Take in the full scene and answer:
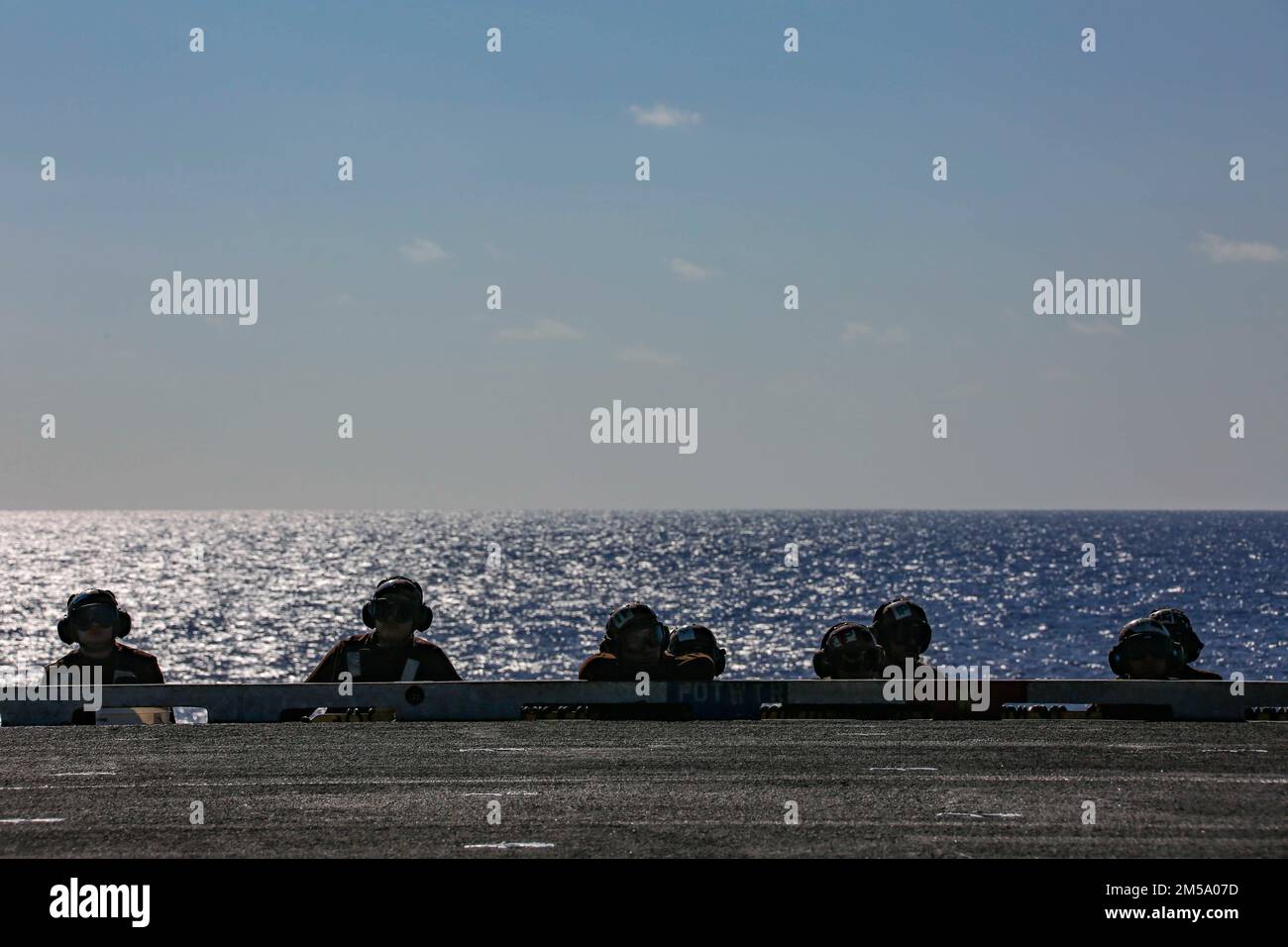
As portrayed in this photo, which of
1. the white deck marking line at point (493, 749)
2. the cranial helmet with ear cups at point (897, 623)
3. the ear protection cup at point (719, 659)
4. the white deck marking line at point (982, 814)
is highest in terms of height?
the cranial helmet with ear cups at point (897, 623)

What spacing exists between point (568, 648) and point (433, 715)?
6454 cm

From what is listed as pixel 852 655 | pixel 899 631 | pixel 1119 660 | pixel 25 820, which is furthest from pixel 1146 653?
pixel 25 820

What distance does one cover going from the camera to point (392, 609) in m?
18.2

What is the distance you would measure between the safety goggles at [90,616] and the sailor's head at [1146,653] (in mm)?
10679

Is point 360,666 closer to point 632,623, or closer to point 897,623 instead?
point 632,623

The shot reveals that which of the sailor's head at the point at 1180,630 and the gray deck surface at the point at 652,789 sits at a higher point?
the sailor's head at the point at 1180,630

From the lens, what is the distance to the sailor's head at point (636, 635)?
713 inches

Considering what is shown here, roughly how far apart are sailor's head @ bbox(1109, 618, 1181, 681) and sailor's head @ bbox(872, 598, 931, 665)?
2405mm

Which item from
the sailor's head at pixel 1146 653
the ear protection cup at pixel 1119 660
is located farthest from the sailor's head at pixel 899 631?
the sailor's head at pixel 1146 653

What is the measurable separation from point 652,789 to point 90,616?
8.93 metres

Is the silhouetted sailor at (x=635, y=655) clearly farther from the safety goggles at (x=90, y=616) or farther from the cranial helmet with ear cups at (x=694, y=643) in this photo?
the safety goggles at (x=90, y=616)

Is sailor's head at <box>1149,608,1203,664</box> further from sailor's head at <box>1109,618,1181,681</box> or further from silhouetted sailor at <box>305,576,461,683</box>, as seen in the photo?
silhouetted sailor at <box>305,576,461,683</box>
